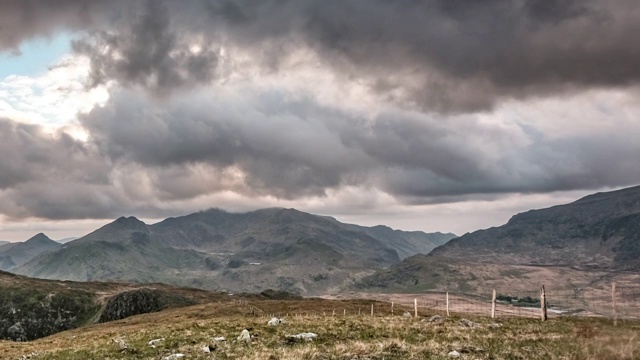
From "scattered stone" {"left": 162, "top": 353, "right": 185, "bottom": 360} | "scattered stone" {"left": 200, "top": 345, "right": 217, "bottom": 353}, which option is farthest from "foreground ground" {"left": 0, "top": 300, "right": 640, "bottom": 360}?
"scattered stone" {"left": 162, "top": 353, "right": 185, "bottom": 360}

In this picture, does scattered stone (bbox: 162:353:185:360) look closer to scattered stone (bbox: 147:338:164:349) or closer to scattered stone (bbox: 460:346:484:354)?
scattered stone (bbox: 147:338:164:349)

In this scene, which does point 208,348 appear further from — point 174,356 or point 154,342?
point 154,342

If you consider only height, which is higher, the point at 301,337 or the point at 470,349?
the point at 470,349

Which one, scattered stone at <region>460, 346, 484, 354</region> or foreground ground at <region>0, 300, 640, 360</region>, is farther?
scattered stone at <region>460, 346, 484, 354</region>

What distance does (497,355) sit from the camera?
2238 cm

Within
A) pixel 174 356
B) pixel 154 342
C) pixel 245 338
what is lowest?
pixel 154 342

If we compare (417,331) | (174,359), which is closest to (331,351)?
(174,359)

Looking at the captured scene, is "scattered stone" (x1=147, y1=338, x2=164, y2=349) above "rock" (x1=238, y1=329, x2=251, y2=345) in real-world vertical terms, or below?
below

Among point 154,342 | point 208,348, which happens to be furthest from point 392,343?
point 154,342

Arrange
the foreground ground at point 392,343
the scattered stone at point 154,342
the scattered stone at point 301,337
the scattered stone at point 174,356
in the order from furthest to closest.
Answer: the scattered stone at point 154,342 < the scattered stone at point 301,337 < the scattered stone at point 174,356 < the foreground ground at point 392,343

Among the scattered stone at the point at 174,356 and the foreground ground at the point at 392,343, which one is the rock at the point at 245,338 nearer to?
the foreground ground at the point at 392,343

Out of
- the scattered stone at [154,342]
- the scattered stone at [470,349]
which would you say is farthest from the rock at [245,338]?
the scattered stone at [470,349]

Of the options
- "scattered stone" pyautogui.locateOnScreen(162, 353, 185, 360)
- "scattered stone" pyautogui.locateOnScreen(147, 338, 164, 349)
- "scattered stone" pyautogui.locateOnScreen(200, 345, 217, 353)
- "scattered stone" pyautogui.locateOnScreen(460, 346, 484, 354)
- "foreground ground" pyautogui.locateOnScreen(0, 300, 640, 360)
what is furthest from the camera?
"scattered stone" pyautogui.locateOnScreen(147, 338, 164, 349)

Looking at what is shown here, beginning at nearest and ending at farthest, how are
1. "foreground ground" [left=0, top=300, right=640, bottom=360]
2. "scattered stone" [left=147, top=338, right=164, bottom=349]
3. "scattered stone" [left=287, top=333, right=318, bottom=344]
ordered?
"foreground ground" [left=0, top=300, right=640, bottom=360] < "scattered stone" [left=287, top=333, right=318, bottom=344] < "scattered stone" [left=147, top=338, right=164, bottom=349]
